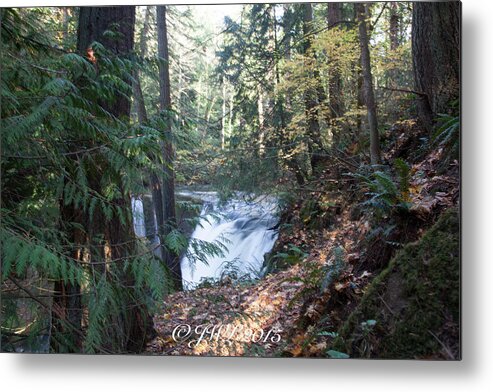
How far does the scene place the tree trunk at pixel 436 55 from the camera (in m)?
2.53

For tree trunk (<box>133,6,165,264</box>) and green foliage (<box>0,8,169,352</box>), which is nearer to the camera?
green foliage (<box>0,8,169,352</box>)

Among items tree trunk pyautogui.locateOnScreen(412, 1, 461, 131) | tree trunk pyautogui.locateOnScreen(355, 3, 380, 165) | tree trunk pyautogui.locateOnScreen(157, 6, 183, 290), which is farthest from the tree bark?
tree trunk pyautogui.locateOnScreen(157, 6, 183, 290)

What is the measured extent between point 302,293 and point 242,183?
0.71 m

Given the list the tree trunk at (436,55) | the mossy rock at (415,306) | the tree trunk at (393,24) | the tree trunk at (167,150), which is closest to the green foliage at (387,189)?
the mossy rock at (415,306)

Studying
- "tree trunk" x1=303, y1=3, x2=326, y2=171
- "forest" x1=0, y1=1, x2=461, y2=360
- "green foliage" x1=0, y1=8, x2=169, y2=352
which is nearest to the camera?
"green foliage" x1=0, y1=8, x2=169, y2=352

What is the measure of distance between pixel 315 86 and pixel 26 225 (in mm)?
1743

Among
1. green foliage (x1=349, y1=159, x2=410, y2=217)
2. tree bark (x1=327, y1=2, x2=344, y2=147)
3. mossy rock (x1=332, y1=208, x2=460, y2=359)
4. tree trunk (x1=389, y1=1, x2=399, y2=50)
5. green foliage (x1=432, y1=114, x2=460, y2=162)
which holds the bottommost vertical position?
mossy rock (x1=332, y1=208, x2=460, y2=359)

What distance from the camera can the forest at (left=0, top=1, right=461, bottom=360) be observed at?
8.07 ft

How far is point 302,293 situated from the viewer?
8.55 feet

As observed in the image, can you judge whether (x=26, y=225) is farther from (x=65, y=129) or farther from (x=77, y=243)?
(x=65, y=129)

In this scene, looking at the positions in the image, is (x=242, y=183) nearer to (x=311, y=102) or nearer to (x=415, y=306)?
(x=311, y=102)

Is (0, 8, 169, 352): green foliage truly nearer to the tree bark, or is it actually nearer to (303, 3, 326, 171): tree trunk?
(303, 3, 326, 171): tree trunk

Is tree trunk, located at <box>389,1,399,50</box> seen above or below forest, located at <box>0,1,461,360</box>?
above

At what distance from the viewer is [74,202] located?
8.34 ft
